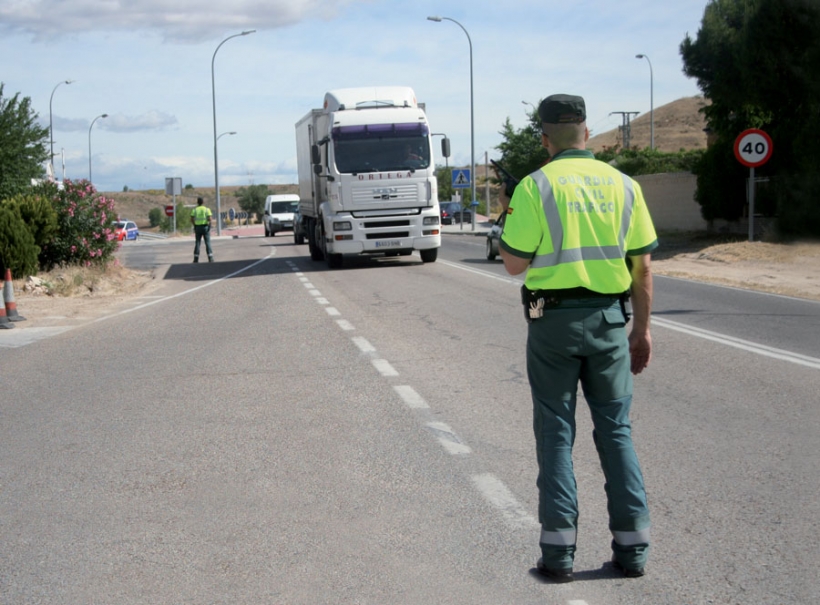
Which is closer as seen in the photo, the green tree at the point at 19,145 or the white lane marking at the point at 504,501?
the white lane marking at the point at 504,501

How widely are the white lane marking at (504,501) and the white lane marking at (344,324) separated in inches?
277

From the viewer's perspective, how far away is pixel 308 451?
6.48 m

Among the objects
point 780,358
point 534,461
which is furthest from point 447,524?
point 780,358

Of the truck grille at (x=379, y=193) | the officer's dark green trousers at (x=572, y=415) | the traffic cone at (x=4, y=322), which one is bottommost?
the traffic cone at (x=4, y=322)

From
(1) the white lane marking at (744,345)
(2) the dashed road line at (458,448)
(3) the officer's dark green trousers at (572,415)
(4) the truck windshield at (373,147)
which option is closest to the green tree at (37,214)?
(4) the truck windshield at (373,147)

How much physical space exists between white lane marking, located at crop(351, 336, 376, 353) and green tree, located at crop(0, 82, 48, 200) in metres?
20.5

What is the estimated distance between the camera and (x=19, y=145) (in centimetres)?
3069

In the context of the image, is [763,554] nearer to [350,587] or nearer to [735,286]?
[350,587]

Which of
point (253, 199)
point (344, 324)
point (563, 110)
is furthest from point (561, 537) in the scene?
point (253, 199)

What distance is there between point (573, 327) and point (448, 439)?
8.92ft

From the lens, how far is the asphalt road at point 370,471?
4266 millimetres

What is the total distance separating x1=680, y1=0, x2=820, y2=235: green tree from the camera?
25453 millimetres

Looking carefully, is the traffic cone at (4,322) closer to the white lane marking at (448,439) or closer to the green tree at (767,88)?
the white lane marking at (448,439)

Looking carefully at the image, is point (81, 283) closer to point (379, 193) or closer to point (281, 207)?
point (379, 193)
